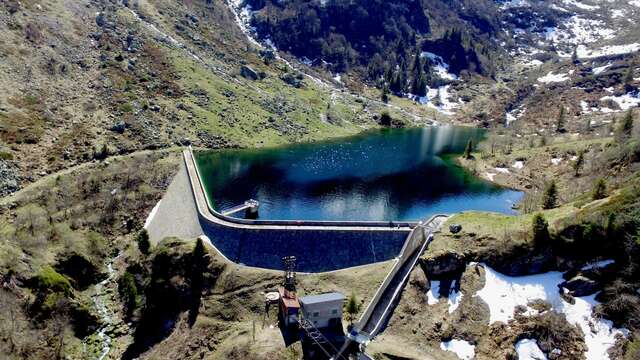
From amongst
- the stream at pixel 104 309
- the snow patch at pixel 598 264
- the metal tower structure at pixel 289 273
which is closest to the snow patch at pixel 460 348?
the snow patch at pixel 598 264

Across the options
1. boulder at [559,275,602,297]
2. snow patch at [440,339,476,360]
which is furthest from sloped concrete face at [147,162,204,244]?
boulder at [559,275,602,297]

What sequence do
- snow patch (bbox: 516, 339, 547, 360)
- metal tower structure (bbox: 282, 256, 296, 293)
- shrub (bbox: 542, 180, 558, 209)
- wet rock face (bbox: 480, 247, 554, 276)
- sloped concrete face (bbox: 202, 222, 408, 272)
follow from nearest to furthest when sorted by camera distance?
snow patch (bbox: 516, 339, 547, 360) < wet rock face (bbox: 480, 247, 554, 276) < metal tower structure (bbox: 282, 256, 296, 293) < sloped concrete face (bbox: 202, 222, 408, 272) < shrub (bbox: 542, 180, 558, 209)

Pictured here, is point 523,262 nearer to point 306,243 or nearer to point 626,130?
point 306,243

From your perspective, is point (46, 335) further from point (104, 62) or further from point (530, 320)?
point (104, 62)

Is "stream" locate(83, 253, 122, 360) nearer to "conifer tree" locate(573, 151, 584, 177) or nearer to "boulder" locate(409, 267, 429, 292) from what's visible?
"boulder" locate(409, 267, 429, 292)

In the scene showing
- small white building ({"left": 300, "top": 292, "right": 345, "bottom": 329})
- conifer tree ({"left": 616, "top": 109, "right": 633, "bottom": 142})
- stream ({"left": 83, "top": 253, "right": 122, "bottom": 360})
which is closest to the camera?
small white building ({"left": 300, "top": 292, "right": 345, "bottom": 329})

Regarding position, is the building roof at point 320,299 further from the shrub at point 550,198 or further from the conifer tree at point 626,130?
the conifer tree at point 626,130

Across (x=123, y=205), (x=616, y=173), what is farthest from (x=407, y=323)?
(x=123, y=205)
